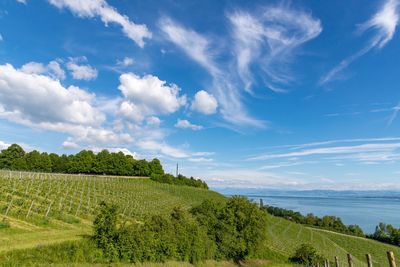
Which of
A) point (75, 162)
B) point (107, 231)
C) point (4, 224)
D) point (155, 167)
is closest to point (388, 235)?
point (155, 167)

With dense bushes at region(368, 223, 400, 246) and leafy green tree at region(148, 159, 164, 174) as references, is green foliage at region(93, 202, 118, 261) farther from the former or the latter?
leafy green tree at region(148, 159, 164, 174)

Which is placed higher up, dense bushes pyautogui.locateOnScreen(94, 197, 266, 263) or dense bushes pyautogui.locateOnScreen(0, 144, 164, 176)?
dense bushes pyautogui.locateOnScreen(0, 144, 164, 176)

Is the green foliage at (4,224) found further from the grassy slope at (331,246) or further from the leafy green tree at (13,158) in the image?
the leafy green tree at (13,158)

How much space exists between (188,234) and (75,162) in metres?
85.9

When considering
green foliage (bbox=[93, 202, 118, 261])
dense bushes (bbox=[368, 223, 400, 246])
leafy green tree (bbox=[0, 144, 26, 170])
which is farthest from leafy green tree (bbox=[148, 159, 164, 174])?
green foliage (bbox=[93, 202, 118, 261])

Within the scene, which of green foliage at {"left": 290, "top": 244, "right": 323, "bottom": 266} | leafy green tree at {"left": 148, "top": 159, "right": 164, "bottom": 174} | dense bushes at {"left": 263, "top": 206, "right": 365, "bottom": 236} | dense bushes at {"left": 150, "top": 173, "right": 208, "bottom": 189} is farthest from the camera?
leafy green tree at {"left": 148, "top": 159, "right": 164, "bottom": 174}

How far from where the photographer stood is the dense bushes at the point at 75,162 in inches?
4156

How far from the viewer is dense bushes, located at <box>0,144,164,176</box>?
106 m

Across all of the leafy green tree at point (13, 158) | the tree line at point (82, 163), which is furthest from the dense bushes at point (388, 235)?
the leafy green tree at point (13, 158)

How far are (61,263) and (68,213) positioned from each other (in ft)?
47.3

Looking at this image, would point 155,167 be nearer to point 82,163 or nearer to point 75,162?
point 82,163

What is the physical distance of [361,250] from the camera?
74.8 metres

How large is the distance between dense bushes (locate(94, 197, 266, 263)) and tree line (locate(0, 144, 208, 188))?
66.1 m

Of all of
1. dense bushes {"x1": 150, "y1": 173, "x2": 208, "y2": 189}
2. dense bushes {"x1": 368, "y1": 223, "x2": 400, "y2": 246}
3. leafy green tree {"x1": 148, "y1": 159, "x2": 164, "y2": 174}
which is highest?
leafy green tree {"x1": 148, "y1": 159, "x2": 164, "y2": 174}
